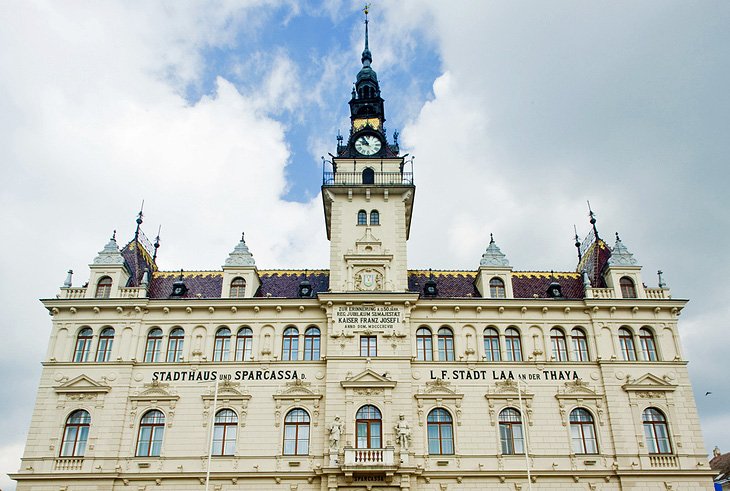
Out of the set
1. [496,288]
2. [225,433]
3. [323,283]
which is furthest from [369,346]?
[225,433]

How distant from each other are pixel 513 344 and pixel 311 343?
40.0 ft

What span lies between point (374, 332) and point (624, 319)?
1538 cm

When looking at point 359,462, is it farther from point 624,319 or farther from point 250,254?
point 624,319

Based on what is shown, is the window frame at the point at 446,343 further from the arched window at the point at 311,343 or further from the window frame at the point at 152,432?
the window frame at the point at 152,432

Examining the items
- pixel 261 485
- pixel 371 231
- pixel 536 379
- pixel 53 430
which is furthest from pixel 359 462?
pixel 53 430

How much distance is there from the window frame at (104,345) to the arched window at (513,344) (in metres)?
23.6

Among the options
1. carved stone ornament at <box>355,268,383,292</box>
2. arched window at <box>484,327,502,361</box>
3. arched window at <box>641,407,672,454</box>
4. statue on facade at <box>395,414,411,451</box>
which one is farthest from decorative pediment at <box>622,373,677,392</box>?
carved stone ornament at <box>355,268,383,292</box>

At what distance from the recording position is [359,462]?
1280 inches

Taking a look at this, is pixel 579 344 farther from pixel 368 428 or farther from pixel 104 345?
pixel 104 345

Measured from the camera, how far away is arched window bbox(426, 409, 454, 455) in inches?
1359

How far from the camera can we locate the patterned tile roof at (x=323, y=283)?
131ft

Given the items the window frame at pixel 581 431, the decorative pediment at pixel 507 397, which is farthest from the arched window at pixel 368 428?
the window frame at pixel 581 431

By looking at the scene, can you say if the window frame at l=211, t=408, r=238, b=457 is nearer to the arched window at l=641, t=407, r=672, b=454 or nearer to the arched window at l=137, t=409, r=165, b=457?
the arched window at l=137, t=409, r=165, b=457

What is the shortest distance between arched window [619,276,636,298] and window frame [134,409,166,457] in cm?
2871
